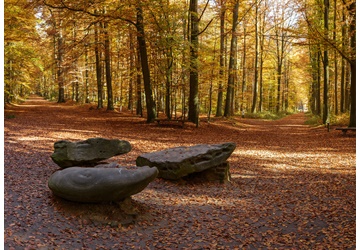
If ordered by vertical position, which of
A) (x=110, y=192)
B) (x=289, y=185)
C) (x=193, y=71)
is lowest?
(x=289, y=185)

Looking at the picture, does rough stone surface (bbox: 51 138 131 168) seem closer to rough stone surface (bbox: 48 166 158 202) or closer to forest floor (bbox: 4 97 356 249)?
forest floor (bbox: 4 97 356 249)

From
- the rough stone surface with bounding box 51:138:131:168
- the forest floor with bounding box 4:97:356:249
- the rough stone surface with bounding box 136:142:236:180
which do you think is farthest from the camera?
the rough stone surface with bounding box 136:142:236:180

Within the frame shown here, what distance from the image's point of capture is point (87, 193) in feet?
20.2

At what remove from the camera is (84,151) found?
28.9 feet

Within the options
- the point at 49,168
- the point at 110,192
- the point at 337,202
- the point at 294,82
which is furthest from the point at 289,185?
the point at 294,82

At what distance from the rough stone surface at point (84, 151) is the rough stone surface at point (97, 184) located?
7.15 feet

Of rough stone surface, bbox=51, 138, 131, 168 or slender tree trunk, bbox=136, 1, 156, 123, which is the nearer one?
rough stone surface, bbox=51, 138, 131, 168

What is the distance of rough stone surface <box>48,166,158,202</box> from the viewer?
20.2 ft

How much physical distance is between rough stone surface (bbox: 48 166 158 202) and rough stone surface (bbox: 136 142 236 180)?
101 inches

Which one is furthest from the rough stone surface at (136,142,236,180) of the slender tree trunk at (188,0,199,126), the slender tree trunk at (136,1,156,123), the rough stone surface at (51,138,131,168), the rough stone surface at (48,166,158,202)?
the slender tree trunk at (136,1,156,123)

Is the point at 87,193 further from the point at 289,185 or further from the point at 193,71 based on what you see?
the point at 193,71

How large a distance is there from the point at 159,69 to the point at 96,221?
14.8 metres

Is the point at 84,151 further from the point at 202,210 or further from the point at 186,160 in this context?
the point at 202,210

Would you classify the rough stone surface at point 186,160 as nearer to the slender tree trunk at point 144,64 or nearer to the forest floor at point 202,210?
the forest floor at point 202,210
